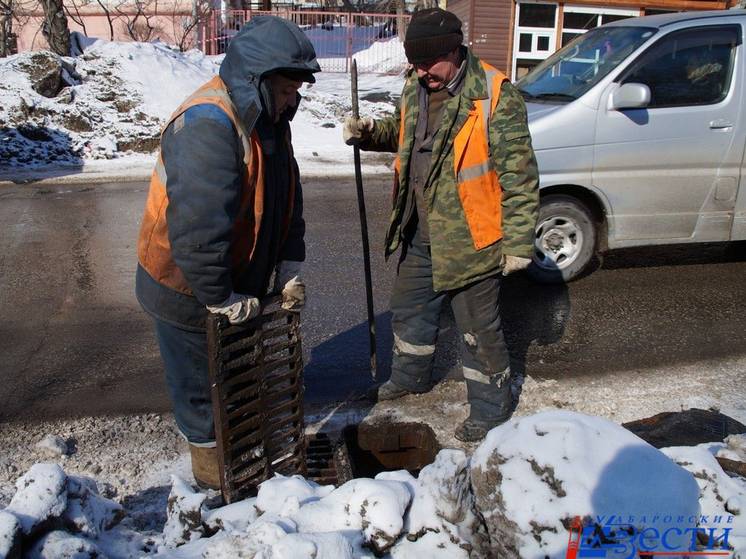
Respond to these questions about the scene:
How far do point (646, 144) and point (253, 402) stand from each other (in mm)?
4098

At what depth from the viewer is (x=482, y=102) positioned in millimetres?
3461

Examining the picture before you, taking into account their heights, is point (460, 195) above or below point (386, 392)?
above

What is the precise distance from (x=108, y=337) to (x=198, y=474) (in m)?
2.09

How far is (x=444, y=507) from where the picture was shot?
7.73 feet

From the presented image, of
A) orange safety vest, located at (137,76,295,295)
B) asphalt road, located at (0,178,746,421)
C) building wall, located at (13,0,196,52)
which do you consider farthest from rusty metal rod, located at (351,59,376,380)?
building wall, located at (13,0,196,52)

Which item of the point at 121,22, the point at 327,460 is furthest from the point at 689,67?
the point at 121,22

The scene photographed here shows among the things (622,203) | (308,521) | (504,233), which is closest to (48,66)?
(622,203)

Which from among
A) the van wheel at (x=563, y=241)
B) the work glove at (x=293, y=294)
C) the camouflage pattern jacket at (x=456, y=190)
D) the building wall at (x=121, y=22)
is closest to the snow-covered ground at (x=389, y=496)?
the work glove at (x=293, y=294)

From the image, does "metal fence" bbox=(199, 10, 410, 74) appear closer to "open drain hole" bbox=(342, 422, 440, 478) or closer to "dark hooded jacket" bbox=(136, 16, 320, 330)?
"open drain hole" bbox=(342, 422, 440, 478)

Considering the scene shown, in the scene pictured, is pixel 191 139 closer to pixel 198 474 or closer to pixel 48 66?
pixel 198 474

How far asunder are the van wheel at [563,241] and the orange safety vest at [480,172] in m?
2.34

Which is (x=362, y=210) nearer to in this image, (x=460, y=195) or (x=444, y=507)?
(x=460, y=195)

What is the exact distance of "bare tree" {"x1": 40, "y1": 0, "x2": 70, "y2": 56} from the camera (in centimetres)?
1486

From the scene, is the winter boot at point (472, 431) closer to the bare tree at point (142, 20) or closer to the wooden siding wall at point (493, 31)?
the wooden siding wall at point (493, 31)
